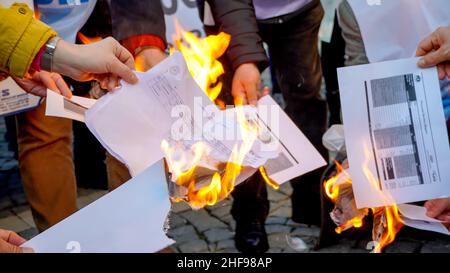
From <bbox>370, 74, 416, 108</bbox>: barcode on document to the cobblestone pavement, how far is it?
1468 millimetres

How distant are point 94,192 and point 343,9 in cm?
211

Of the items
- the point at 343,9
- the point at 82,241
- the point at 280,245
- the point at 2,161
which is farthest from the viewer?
the point at 2,161

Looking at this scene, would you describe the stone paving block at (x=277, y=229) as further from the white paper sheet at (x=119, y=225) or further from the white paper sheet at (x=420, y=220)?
the white paper sheet at (x=119, y=225)

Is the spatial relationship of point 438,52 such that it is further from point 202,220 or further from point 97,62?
point 202,220

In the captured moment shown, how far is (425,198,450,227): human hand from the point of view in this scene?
1.61m

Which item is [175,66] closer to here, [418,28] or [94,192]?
[418,28]

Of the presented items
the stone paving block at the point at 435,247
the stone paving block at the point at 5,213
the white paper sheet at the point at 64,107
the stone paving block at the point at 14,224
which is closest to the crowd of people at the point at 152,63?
the white paper sheet at the point at 64,107

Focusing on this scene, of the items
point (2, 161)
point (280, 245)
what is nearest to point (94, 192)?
point (2, 161)

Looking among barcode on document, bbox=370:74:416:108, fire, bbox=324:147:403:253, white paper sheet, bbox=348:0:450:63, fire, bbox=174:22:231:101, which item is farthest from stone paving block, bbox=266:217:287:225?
barcode on document, bbox=370:74:416:108

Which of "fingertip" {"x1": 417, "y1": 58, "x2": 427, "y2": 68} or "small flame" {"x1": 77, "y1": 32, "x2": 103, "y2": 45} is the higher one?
"small flame" {"x1": 77, "y1": 32, "x2": 103, "y2": 45}

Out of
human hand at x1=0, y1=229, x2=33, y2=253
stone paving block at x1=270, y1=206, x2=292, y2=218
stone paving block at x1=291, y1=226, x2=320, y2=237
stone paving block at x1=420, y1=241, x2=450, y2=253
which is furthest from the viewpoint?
stone paving block at x1=270, y1=206, x2=292, y2=218

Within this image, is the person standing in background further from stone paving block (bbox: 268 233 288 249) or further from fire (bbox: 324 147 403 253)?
fire (bbox: 324 147 403 253)

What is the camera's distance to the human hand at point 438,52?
1544 millimetres

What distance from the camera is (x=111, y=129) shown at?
5.08ft
